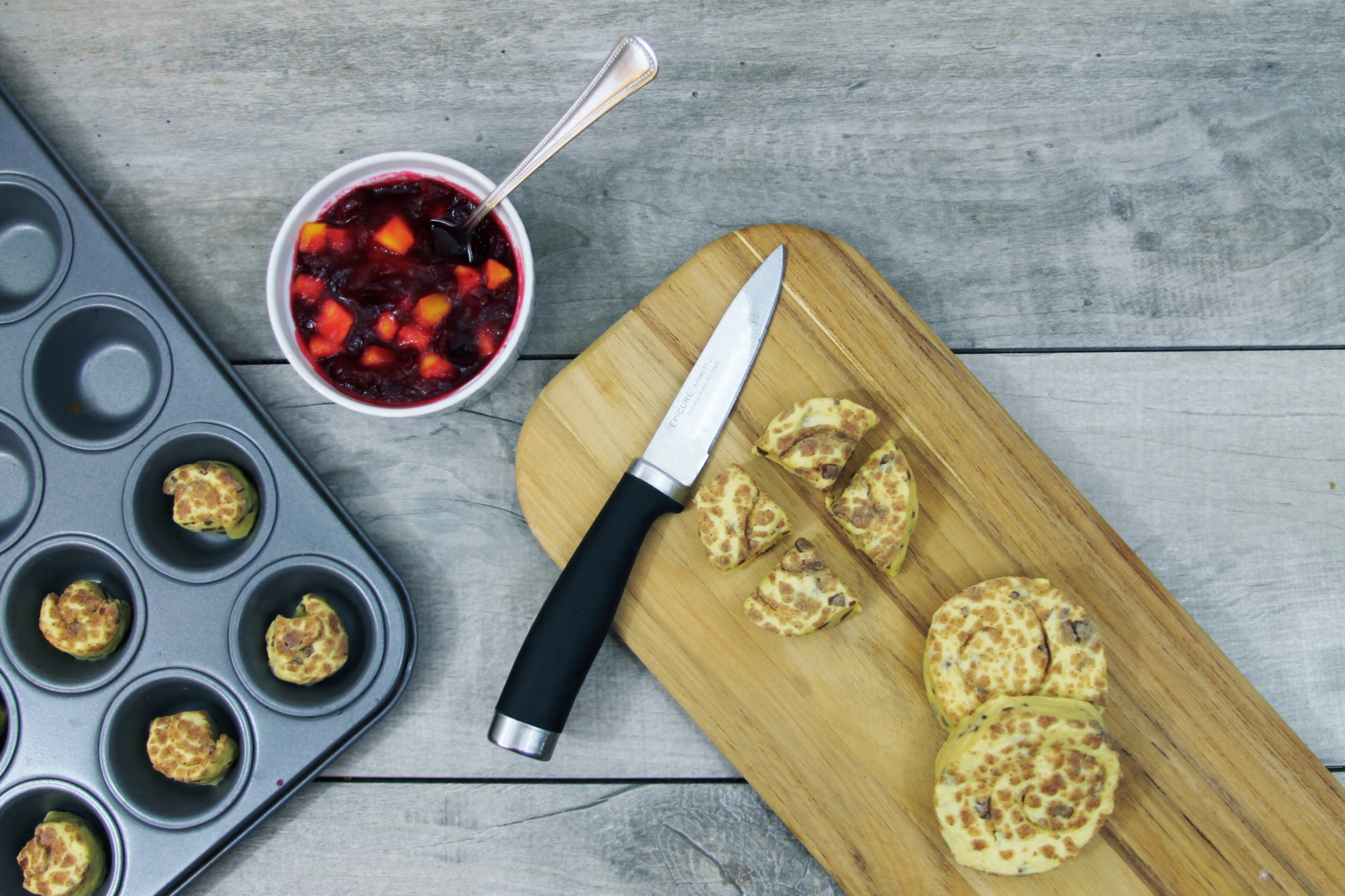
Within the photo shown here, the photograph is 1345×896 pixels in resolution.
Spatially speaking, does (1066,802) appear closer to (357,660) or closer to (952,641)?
(952,641)

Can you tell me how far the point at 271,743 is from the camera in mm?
2010

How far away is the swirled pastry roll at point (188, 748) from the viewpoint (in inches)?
79.4

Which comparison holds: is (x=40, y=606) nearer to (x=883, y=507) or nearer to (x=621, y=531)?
(x=621, y=531)

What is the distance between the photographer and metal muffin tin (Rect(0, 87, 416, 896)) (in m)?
2.01

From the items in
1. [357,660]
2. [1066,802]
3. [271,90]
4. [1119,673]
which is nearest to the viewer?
[1066,802]

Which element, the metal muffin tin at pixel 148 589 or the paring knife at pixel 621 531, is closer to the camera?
the paring knife at pixel 621 531

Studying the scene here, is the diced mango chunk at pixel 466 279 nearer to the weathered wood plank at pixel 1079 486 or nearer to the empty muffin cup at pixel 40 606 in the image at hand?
the weathered wood plank at pixel 1079 486

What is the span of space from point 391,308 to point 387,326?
0.05 metres

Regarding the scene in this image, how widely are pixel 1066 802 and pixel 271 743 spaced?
1920mm

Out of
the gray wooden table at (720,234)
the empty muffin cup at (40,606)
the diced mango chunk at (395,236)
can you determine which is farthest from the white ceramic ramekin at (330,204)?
the empty muffin cup at (40,606)

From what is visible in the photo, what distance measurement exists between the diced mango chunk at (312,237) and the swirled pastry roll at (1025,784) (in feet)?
6.17

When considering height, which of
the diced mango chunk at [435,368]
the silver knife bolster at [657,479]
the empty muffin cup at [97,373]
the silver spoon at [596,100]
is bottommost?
the empty muffin cup at [97,373]

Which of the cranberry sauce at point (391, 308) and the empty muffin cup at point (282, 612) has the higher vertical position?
the cranberry sauce at point (391, 308)

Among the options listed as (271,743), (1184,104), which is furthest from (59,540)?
(1184,104)
